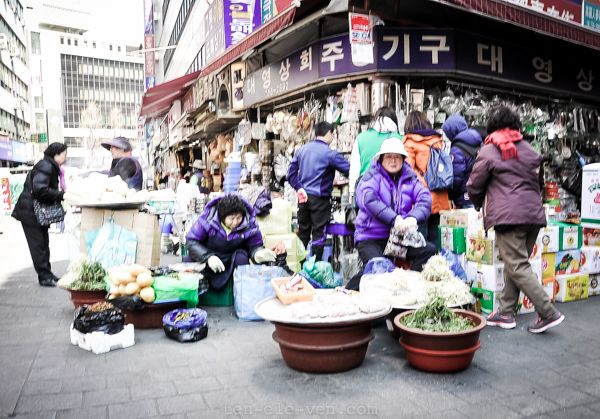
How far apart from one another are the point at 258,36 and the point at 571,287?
18.2 feet

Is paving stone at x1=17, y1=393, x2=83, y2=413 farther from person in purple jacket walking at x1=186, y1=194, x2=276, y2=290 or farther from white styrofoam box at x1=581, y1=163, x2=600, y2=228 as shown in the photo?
white styrofoam box at x1=581, y1=163, x2=600, y2=228

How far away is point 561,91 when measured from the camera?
31.3 ft

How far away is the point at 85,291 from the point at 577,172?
870cm

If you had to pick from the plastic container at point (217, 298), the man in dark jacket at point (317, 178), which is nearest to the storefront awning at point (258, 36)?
the man in dark jacket at point (317, 178)

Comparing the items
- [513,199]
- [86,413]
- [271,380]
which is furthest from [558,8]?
[86,413]

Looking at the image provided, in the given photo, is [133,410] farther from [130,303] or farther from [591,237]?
[591,237]

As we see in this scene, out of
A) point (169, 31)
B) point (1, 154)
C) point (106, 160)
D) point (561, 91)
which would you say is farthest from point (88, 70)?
point (561, 91)

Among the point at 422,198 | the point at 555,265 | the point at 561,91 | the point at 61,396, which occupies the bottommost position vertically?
the point at 61,396

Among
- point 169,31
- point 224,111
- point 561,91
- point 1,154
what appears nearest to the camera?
point 561,91

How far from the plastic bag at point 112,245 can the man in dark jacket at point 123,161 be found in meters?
1.75

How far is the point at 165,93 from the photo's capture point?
50.0 feet

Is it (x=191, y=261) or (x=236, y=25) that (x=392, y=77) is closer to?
(x=191, y=261)

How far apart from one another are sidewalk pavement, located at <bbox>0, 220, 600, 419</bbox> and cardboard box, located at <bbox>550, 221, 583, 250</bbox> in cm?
98

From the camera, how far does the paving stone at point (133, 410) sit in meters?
3.22
